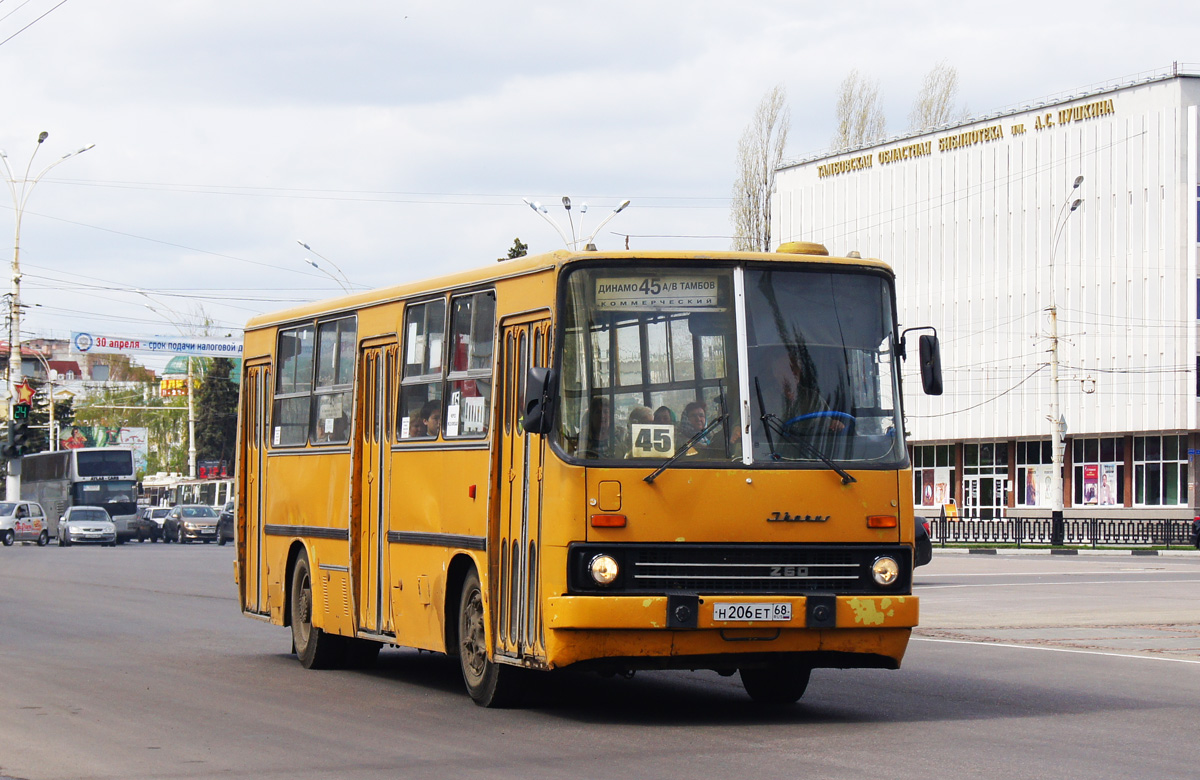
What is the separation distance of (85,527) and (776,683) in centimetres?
5039

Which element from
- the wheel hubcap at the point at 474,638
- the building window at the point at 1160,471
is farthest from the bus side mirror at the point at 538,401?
the building window at the point at 1160,471

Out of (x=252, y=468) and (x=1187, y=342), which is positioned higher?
(x=1187, y=342)

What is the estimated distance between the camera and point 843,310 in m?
10.8

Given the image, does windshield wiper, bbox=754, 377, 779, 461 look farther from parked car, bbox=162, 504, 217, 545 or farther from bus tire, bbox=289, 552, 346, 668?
parked car, bbox=162, 504, 217, 545

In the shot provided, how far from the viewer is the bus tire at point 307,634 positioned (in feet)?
47.5

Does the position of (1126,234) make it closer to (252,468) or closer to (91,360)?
(252,468)

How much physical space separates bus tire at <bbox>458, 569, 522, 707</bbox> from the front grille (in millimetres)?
1324

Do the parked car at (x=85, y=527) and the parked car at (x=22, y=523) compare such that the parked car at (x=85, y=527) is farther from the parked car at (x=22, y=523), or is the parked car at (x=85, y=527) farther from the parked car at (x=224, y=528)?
the parked car at (x=224, y=528)

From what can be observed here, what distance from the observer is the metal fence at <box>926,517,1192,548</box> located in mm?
54125

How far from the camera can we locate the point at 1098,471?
2662 inches

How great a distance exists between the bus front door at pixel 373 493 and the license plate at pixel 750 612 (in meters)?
3.58

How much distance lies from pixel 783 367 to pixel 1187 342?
5610cm

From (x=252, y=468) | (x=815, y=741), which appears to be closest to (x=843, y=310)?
(x=815, y=741)

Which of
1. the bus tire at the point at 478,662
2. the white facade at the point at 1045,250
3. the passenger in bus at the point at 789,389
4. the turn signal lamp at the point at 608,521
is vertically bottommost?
the bus tire at the point at 478,662
